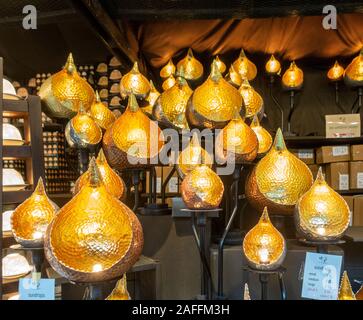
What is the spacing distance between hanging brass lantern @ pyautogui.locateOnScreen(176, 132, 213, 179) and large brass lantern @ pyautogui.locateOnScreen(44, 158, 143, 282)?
0.48 metres

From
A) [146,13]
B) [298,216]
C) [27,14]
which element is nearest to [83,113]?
[298,216]

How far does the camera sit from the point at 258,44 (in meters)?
2.67

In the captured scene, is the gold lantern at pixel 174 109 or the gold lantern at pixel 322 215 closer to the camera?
the gold lantern at pixel 322 215

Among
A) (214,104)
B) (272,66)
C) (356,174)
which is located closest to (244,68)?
(272,66)

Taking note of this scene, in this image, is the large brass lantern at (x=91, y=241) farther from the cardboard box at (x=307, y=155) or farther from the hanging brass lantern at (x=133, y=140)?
the cardboard box at (x=307, y=155)

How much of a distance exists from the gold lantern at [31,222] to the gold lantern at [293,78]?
229cm

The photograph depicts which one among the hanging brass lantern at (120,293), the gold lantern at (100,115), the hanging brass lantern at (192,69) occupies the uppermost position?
the hanging brass lantern at (192,69)

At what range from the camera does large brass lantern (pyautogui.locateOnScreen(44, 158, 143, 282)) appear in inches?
24.4

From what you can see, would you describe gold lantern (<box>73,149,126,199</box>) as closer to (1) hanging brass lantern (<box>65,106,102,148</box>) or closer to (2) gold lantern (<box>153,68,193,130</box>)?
(1) hanging brass lantern (<box>65,106,102,148</box>)

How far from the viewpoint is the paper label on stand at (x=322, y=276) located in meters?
0.86

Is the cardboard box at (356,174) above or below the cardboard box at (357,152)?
below

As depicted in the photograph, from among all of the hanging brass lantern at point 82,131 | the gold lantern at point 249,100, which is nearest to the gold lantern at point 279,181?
the gold lantern at point 249,100
